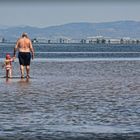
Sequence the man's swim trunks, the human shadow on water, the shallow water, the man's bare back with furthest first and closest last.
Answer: the man's swim trunks < the man's bare back < the human shadow on water < the shallow water

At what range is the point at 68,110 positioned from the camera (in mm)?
15531

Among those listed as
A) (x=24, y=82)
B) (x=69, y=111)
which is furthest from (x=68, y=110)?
(x=24, y=82)

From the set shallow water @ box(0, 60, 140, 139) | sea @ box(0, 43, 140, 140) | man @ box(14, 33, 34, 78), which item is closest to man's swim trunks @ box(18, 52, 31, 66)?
man @ box(14, 33, 34, 78)

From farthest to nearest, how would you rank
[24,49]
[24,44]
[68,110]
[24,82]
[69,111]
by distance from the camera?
[24,49], [24,44], [24,82], [68,110], [69,111]

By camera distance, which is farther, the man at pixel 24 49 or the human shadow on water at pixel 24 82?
the man at pixel 24 49

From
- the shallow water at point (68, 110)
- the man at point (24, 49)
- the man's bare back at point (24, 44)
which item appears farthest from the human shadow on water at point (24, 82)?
the man's bare back at point (24, 44)

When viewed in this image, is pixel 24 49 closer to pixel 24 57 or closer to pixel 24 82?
pixel 24 57

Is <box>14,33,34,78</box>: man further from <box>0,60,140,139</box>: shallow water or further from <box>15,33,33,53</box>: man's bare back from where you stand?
<box>0,60,140,139</box>: shallow water

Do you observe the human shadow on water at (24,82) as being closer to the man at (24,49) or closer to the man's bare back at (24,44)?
the man at (24,49)

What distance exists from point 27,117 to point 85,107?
1.99m

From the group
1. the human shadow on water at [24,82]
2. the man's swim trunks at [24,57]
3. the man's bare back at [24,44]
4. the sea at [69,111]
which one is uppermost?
the man's bare back at [24,44]

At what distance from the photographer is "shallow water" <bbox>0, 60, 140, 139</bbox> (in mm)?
12734

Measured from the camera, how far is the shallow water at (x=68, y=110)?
1273 centimetres

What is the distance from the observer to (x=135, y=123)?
1361 cm
